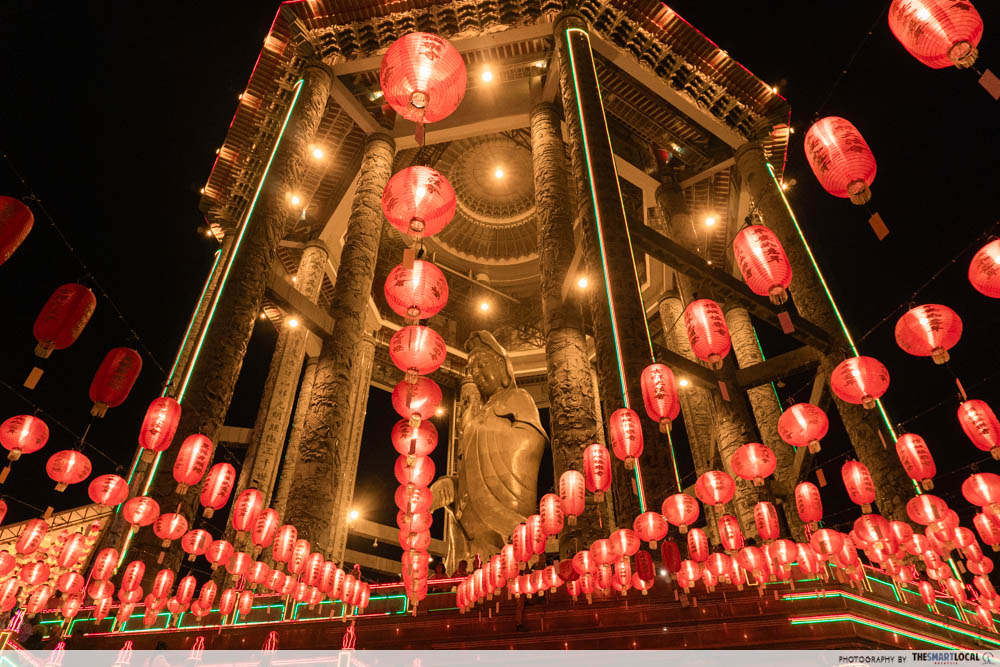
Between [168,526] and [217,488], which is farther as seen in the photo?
[217,488]

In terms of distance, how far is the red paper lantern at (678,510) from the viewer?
6789mm

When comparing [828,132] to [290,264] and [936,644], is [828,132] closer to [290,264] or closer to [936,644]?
[936,644]

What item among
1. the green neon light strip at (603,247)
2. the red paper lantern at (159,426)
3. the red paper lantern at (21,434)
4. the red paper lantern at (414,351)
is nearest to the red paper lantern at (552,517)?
the green neon light strip at (603,247)

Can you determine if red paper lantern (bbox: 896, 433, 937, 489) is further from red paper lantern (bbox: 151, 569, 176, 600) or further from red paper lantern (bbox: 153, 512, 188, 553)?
red paper lantern (bbox: 151, 569, 176, 600)

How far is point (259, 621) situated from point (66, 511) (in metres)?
11.9

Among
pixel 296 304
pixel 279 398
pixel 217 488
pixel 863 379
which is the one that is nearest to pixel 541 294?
pixel 296 304

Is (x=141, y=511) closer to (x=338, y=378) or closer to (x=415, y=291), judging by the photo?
(x=338, y=378)

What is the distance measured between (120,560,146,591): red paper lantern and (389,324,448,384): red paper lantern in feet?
14.2

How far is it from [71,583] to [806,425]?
35.2 feet

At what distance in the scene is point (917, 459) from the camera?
302 inches

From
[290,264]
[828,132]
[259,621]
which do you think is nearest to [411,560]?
[259,621]

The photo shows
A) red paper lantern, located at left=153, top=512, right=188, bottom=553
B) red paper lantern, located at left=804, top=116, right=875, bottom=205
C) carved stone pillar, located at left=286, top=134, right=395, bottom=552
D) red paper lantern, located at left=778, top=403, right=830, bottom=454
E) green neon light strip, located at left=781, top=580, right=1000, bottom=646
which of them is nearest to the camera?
red paper lantern, located at left=804, top=116, right=875, bottom=205

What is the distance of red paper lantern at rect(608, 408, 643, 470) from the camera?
22.2 ft

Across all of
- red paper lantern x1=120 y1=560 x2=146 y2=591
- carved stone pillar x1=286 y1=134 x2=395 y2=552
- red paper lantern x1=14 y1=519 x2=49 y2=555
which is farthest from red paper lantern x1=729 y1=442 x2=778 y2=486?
red paper lantern x1=14 y1=519 x2=49 y2=555
